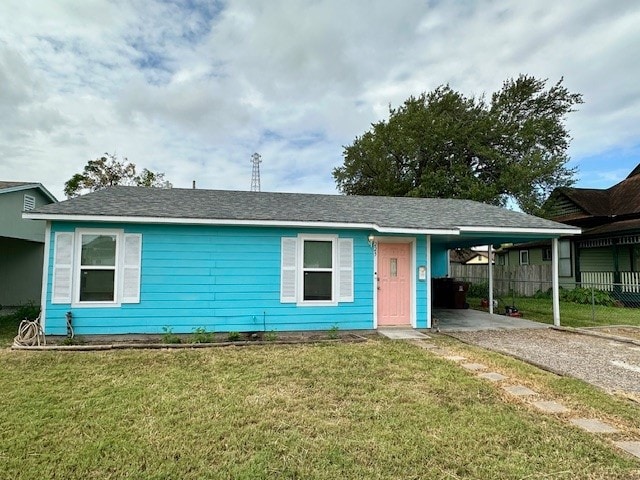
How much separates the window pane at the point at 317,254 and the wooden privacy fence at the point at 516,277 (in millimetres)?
12099

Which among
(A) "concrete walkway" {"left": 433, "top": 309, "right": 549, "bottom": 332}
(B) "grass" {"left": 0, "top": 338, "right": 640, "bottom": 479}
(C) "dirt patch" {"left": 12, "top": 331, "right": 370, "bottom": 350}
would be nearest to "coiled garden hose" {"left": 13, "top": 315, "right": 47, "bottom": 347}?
(C) "dirt patch" {"left": 12, "top": 331, "right": 370, "bottom": 350}

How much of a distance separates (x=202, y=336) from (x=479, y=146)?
19.1 metres

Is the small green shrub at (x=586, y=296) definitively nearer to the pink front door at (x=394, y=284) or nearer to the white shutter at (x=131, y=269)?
the pink front door at (x=394, y=284)

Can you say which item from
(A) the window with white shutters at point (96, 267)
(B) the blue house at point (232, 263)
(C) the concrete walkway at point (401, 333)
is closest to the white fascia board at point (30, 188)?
(B) the blue house at point (232, 263)

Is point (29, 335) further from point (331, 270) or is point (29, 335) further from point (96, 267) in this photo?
point (331, 270)

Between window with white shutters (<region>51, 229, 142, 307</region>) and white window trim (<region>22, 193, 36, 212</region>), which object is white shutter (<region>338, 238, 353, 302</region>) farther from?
white window trim (<region>22, 193, 36, 212</region>)

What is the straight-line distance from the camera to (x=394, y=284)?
880 centimetres

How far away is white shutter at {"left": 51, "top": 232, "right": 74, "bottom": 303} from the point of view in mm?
7305

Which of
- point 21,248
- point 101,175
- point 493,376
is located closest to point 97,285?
point 493,376

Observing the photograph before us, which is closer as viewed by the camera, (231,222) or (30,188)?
(231,222)

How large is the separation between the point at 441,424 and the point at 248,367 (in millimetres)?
2910

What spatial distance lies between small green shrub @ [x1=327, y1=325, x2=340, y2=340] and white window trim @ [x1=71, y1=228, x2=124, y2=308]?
168 inches

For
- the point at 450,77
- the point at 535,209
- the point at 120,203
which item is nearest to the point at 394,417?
the point at 120,203

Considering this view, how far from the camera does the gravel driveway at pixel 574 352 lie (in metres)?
5.16
